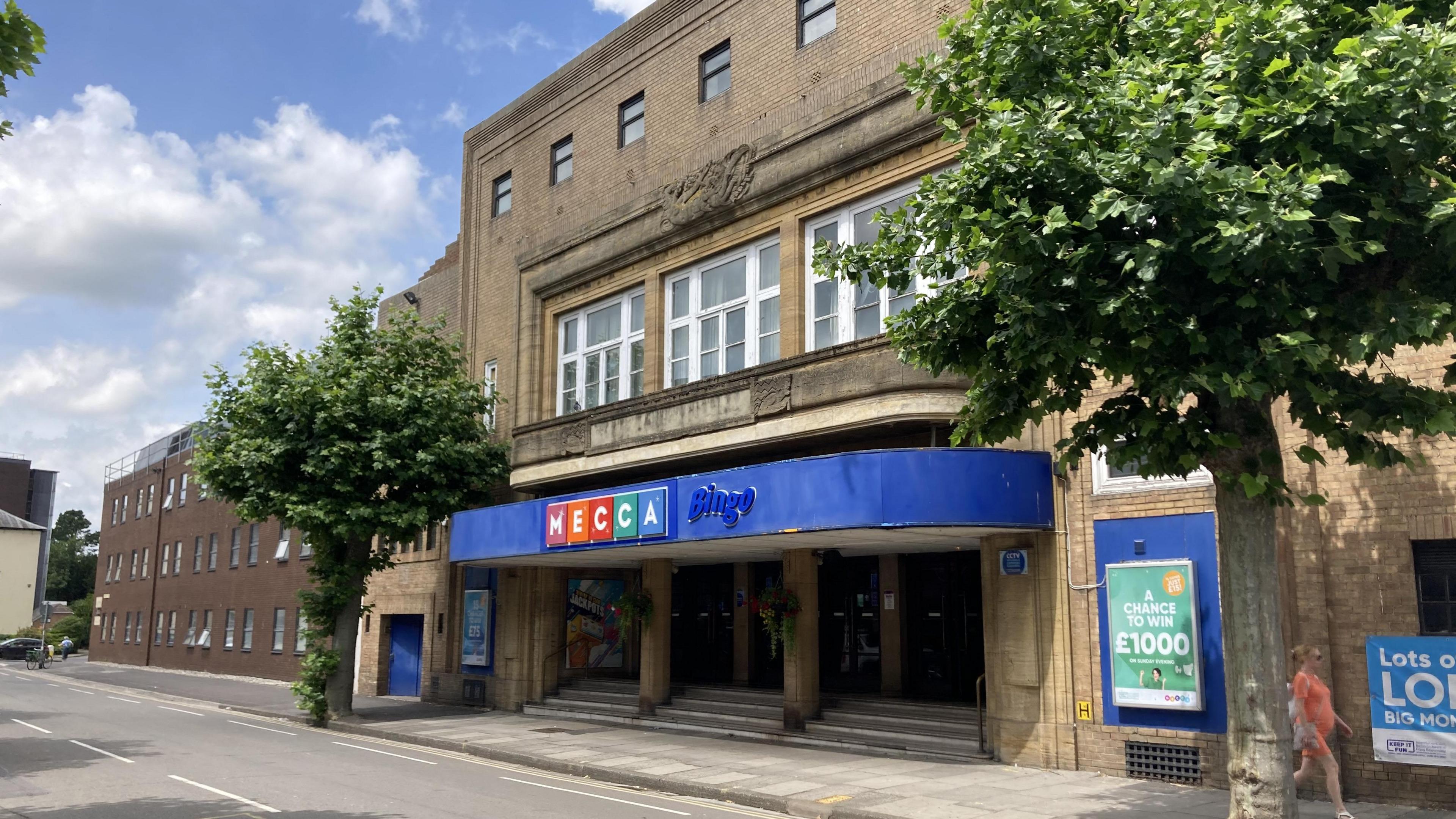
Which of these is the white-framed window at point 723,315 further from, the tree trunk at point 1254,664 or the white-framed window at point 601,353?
the tree trunk at point 1254,664

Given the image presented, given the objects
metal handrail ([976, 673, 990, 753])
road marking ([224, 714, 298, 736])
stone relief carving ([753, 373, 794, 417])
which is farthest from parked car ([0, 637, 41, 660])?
metal handrail ([976, 673, 990, 753])

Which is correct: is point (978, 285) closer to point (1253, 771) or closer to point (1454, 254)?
point (1454, 254)

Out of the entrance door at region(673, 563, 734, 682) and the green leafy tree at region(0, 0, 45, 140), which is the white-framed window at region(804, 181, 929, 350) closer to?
the entrance door at region(673, 563, 734, 682)

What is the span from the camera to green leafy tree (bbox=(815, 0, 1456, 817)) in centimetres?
752

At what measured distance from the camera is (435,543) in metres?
27.0

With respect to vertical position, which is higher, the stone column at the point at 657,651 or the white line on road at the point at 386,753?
the stone column at the point at 657,651

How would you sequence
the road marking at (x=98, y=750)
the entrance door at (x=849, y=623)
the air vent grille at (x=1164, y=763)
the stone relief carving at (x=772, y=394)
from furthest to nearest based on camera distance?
the entrance door at (x=849, y=623) < the stone relief carving at (x=772, y=394) < the road marking at (x=98, y=750) < the air vent grille at (x=1164, y=763)

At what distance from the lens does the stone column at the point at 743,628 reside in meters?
22.2

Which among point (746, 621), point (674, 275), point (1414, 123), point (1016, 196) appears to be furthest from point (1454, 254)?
point (746, 621)

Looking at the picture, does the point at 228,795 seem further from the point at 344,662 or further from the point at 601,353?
the point at 601,353

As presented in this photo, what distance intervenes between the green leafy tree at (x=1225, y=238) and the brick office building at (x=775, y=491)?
3798mm

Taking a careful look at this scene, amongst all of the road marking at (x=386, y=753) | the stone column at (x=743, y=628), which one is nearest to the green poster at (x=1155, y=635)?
the stone column at (x=743, y=628)

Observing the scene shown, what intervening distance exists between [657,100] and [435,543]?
11.9 m

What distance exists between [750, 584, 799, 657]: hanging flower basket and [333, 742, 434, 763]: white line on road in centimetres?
549
